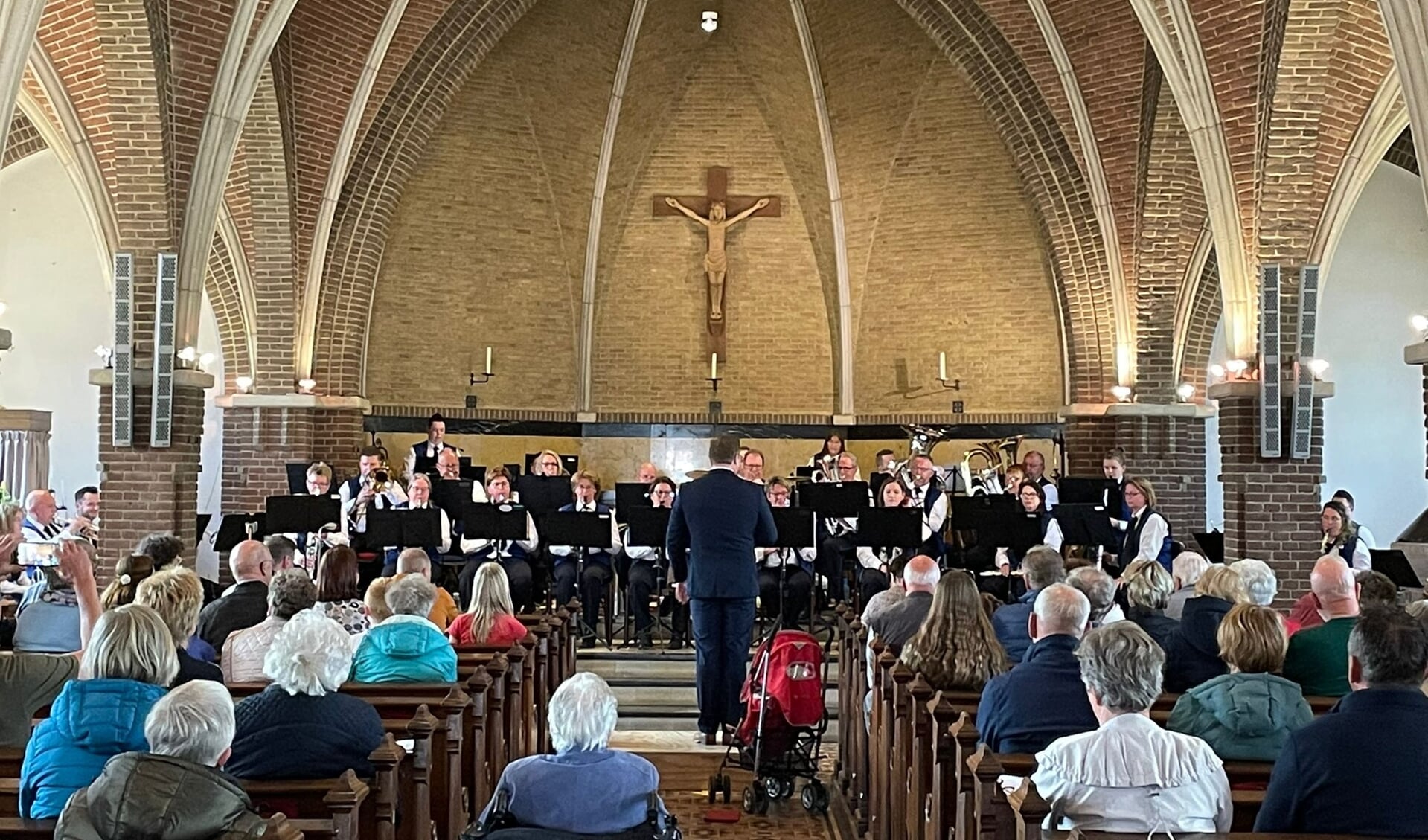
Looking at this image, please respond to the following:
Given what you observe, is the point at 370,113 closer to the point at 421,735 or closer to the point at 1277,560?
the point at 1277,560

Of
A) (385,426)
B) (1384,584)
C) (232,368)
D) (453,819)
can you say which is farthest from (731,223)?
(453,819)

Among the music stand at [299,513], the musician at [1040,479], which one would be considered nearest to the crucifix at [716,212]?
the musician at [1040,479]

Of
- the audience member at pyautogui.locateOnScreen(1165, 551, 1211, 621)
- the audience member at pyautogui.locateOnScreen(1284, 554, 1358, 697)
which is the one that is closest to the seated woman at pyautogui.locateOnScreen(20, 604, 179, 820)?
the audience member at pyautogui.locateOnScreen(1284, 554, 1358, 697)

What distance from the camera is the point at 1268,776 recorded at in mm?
4504

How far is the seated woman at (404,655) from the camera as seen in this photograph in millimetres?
6328

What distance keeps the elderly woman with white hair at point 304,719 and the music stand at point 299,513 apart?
22.7ft

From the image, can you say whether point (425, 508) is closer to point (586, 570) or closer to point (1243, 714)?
point (586, 570)

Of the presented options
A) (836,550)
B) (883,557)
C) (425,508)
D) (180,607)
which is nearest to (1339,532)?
(883,557)

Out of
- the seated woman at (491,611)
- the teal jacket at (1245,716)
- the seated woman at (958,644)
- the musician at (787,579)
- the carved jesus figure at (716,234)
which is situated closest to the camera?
the teal jacket at (1245,716)

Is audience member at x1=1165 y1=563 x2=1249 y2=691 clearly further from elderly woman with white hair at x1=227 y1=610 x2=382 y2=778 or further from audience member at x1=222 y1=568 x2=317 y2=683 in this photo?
audience member at x1=222 y1=568 x2=317 y2=683

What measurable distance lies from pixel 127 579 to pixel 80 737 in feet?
8.40

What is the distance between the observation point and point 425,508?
37.1 feet

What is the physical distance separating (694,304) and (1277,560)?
33.6 feet

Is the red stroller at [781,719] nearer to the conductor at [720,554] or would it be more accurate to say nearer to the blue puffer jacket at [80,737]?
the conductor at [720,554]
